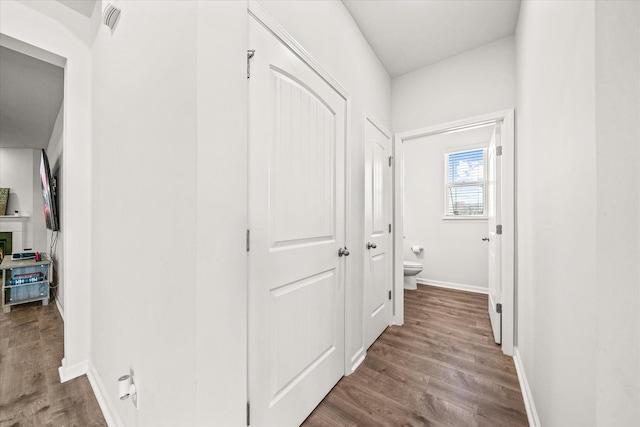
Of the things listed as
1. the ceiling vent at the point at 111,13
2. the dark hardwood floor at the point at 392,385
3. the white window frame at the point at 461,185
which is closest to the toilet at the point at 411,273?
the white window frame at the point at 461,185

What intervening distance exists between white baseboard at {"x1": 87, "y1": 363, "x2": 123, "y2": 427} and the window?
4190 mm

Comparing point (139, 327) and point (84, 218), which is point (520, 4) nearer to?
point (139, 327)

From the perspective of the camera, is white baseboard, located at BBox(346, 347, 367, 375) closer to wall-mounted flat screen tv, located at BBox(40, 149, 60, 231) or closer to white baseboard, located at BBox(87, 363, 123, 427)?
white baseboard, located at BBox(87, 363, 123, 427)

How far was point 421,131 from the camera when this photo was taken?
2482mm

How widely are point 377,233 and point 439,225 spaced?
2.20 meters

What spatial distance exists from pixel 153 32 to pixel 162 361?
1.27 metres

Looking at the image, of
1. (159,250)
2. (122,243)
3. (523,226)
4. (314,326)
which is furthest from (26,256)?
(523,226)

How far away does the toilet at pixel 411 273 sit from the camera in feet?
11.7

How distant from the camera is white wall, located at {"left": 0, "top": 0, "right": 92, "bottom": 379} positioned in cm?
166

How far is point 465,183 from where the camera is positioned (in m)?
3.82

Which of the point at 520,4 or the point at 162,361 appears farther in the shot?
the point at 520,4

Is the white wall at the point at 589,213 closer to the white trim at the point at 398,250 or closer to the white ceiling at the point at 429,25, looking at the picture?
the white ceiling at the point at 429,25

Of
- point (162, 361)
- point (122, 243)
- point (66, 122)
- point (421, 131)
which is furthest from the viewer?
point (421, 131)

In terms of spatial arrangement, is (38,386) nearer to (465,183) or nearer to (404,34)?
(404,34)
